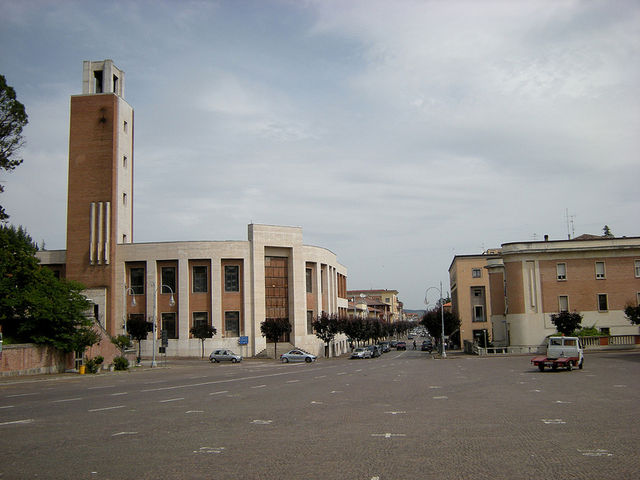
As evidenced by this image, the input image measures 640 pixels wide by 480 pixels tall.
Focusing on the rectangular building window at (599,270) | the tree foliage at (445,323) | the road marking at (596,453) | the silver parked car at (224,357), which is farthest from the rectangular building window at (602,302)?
the road marking at (596,453)

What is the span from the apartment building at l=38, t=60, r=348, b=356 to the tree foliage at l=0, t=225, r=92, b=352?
26252mm

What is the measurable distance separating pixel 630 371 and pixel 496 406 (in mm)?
16167

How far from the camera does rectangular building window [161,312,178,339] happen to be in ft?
241

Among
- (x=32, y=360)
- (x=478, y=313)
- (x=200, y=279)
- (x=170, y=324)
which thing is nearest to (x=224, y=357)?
(x=170, y=324)

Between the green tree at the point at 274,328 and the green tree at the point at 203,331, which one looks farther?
the green tree at the point at 274,328

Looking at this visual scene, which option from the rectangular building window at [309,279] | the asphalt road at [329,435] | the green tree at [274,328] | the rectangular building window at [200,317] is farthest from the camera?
the rectangular building window at [309,279]

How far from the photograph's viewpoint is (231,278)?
76.6m

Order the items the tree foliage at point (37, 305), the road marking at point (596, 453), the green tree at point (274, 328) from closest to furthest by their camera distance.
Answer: the road marking at point (596, 453)
the tree foliage at point (37, 305)
the green tree at point (274, 328)

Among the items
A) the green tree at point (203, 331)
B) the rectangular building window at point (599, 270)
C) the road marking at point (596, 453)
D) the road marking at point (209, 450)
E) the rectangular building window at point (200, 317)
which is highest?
the rectangular building window at point (599, 270)

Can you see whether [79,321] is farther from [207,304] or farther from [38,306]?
[207,304]

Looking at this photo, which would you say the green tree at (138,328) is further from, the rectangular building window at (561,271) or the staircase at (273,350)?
the rectangular building window at (561,271)

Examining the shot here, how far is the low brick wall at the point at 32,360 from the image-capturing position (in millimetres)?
35031

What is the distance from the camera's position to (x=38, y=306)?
39688 mm

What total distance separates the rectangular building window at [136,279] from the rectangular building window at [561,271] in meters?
48.7
